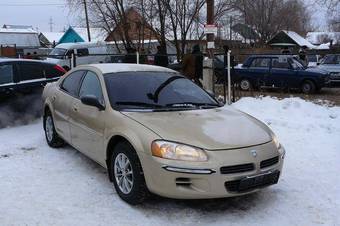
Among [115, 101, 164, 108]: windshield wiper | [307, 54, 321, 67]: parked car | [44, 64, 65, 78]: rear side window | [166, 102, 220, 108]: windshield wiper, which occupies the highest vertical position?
[44, 64, 65, 78]: rear side window

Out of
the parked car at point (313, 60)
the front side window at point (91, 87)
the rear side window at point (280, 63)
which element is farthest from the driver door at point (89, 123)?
the parked car at point (313, 60)

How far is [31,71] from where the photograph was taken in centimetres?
1031

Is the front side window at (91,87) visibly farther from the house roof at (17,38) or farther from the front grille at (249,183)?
the house roof at (17,38)

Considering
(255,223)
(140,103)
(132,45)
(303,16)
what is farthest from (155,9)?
(303,16)

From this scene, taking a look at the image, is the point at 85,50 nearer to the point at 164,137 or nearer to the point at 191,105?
the point at 191,105

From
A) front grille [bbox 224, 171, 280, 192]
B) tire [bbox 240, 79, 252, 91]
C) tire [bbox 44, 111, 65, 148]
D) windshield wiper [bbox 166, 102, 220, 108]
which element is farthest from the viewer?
tire [bbox 240, 79, 252, 91]

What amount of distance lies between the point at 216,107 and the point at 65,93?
240 cm

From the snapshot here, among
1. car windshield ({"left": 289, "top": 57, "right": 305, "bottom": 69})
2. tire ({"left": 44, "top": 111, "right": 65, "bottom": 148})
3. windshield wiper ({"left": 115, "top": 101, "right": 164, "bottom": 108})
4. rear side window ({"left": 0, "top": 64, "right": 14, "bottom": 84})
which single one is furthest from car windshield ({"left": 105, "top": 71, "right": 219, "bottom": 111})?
car windshield ({"left": 289, "top": 57, "right": 305, "bottom": 69})

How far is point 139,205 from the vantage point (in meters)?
5.09

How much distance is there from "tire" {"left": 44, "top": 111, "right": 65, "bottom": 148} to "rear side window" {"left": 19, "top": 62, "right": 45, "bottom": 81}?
259 centimetres

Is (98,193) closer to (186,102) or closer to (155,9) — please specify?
(186,102)

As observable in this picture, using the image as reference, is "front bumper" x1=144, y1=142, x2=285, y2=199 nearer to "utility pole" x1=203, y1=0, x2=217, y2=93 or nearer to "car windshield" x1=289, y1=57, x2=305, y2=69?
"utility pole" x1=203, y1=0, x2=217, y2=93

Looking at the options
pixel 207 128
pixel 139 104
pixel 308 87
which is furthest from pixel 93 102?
pixel 308 87

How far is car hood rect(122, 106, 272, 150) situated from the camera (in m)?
4.86
